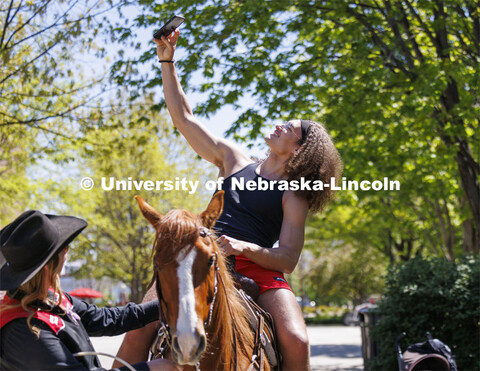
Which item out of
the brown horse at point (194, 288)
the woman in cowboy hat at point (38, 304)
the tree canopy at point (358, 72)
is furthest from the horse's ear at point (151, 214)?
the tree canopy at point (358, 72)

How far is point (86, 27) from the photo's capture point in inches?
414

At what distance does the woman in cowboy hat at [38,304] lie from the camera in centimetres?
247

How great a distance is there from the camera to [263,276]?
383 centimetres

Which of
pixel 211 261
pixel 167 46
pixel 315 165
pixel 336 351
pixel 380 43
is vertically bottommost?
pixel 336 351

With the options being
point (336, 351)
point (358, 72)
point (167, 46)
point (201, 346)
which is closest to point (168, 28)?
point (167, 46)

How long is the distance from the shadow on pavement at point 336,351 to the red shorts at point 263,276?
16.1 metres

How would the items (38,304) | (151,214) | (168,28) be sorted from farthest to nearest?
(168,28)
(151,214)
(38,304)

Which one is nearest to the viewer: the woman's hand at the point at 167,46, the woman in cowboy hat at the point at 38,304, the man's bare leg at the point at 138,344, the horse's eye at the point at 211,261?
the woman in cowboy hat at the point at 38,304

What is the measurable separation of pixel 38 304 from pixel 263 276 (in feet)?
5.22

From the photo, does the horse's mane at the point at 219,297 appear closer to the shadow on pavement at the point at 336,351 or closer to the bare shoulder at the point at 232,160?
the bare shoulder at the point at 232,160

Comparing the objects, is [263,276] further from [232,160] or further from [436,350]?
[436,350]

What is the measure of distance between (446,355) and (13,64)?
8.91 metres

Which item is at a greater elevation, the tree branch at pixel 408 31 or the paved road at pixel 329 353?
the tree branch at pixel 408 31

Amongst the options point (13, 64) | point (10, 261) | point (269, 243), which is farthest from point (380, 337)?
point (10, 261)
